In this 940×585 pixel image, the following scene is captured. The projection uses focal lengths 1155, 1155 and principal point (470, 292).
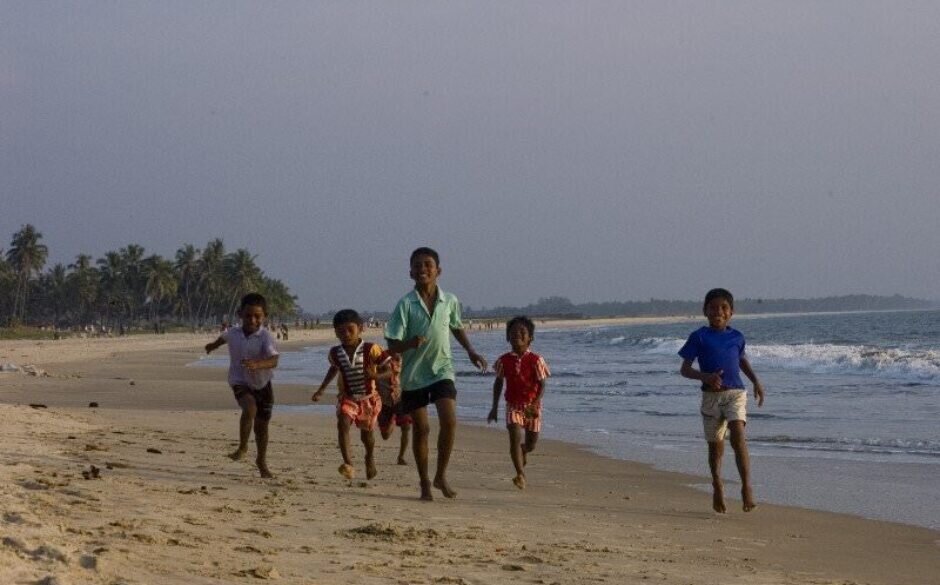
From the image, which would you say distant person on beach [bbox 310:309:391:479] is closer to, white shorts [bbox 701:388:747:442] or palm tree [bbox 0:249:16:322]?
white shorts [bbox 701:388:747:442]

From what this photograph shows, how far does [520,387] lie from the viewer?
29.1 ft

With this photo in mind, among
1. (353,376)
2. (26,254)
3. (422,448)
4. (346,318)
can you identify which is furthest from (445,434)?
(26,254)

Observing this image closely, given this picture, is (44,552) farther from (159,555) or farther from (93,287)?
(93,287)

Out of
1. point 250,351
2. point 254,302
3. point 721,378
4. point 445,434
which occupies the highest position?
point 254,302

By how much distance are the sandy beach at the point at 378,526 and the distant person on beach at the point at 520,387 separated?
373 millimetres

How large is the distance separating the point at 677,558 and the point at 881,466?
5.71 metres

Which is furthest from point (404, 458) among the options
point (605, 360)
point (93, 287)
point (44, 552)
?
point (93, 287)

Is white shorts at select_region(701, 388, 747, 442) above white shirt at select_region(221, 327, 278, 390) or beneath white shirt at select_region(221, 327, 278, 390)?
beneath

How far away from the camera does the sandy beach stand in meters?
4.88

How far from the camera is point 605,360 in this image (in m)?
40.8

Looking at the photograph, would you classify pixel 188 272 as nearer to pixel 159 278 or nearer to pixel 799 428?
pixel 159 278

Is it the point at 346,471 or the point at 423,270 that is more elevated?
the point at 423,270

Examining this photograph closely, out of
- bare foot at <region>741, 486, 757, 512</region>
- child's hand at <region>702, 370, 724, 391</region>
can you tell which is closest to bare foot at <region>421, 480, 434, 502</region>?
child's hand at <region>702, 370, 724, 391</region>

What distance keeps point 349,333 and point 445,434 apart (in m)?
1.34
